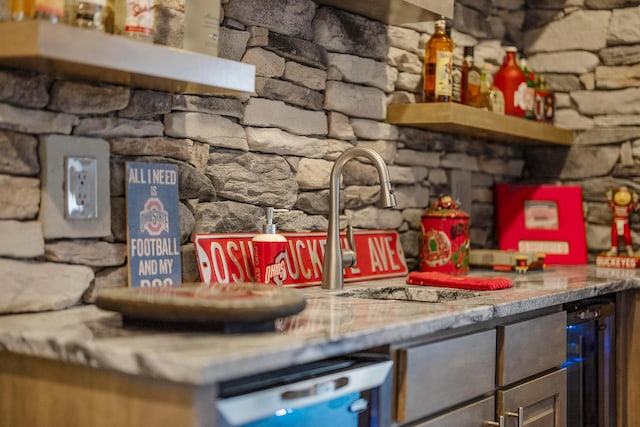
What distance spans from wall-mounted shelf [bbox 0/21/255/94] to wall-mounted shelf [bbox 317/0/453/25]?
2.57 feet

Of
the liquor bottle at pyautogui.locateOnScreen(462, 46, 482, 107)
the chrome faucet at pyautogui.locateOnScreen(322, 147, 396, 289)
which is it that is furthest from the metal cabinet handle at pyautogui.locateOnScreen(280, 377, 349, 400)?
the liquor bottle at pyautogui.locateOnScreen(462, 46, 482, 107)

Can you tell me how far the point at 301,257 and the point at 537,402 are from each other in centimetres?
80

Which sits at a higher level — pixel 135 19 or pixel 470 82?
pixel 470 82

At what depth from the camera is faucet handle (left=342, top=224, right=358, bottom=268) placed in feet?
8.21

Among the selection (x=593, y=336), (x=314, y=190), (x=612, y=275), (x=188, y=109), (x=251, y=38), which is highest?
(x=251, y=38)

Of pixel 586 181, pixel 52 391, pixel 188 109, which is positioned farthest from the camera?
pixel 586 181

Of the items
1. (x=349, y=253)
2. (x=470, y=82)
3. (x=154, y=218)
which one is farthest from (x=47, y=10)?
(x=470, y=82)

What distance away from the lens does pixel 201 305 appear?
1534 millimetres

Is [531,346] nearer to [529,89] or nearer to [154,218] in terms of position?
[154,218]

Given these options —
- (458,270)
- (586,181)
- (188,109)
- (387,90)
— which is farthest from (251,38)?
(586,181)

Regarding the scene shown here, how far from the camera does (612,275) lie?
121 inches

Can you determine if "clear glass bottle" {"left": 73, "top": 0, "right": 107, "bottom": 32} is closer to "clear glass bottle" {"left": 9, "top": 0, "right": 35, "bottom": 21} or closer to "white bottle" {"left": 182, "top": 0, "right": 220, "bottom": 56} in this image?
"clear glass bottle" {"left": 9, "top": 0, "right": 35, "bottom": 21}

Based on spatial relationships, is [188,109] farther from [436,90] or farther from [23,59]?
[436,90]

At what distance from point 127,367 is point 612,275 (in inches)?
86.6
